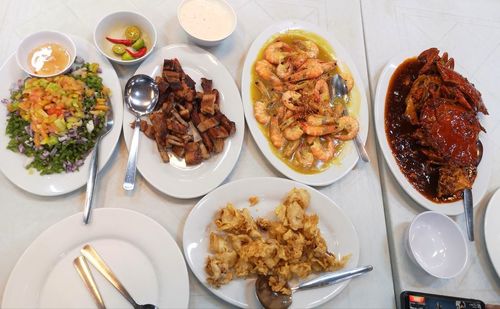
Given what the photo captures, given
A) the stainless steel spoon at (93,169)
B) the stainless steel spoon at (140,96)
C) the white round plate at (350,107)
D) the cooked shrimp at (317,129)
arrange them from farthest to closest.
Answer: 1. the cooked shrimp at (317,129)
2. the white round plate at (350,107)
3. the stainless steel spoon at (140,96)
4. the stainless steel spoon at (93,169)

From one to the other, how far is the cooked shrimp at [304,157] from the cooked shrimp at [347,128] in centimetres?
25

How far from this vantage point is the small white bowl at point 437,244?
2.27 m

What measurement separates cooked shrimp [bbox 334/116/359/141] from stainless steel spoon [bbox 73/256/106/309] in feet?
5.61

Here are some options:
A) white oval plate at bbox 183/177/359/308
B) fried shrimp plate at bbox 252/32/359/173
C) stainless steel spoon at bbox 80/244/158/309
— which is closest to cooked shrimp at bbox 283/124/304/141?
fried shrimp plate at bbox 252/32/359/173

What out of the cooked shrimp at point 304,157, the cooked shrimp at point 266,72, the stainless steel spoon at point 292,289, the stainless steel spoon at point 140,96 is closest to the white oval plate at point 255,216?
the stainless steel spoon at point 292,289

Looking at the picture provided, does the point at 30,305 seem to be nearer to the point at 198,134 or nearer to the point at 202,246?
the point at 202,246

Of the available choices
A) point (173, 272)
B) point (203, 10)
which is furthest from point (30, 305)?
point (203, 10)

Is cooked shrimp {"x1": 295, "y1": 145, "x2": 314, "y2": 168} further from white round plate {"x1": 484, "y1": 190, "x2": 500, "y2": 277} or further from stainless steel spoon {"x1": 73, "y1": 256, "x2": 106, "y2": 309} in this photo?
stainless steel spoon {"x1": 73, "y1": 256, "x2": 106, "y2": 309}

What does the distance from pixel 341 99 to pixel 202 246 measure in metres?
1.43

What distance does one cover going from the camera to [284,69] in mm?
2609

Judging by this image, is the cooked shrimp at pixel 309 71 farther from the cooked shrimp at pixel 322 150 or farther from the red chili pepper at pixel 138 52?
the red chili pepper at pixel 138 52

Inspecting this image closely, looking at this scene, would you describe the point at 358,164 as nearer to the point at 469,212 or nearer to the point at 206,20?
the point at 469,212

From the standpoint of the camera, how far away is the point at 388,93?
276 centimetres

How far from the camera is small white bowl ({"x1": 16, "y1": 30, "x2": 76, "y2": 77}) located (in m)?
2.15
